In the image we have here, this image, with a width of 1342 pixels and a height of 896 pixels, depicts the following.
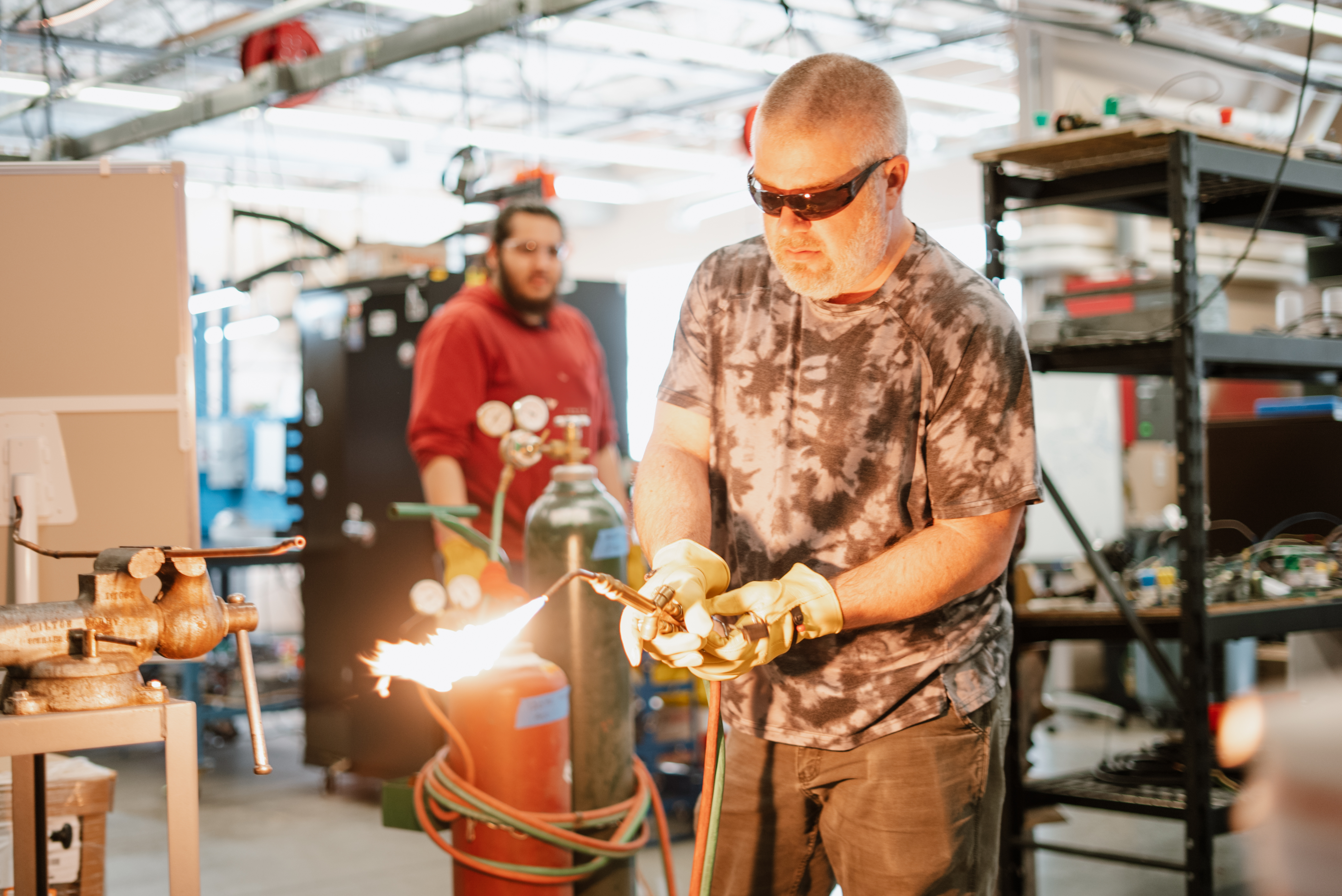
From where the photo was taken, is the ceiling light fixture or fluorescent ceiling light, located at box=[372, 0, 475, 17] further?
fluorescent ceiling light, located at box=[372, 0, 475, 17]

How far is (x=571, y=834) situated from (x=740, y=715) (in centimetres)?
108

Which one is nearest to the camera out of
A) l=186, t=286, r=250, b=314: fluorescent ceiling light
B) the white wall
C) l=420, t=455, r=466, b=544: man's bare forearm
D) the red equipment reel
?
l=420, t=455, r=466, b=544: man's bare forearm

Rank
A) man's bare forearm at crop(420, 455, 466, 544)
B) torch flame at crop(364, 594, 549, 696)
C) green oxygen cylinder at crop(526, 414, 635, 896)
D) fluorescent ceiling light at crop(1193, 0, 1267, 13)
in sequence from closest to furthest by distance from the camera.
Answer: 1. torch flame at crop(364, 594, 549, 696)
2. green oxygen cylinder at crop(526, 414, 635, 896)
3. man's bare forearm at crop(420, 455, 466, 544)
4. fluorescent ceiling light at crop(1193, 0, 1267, 13)

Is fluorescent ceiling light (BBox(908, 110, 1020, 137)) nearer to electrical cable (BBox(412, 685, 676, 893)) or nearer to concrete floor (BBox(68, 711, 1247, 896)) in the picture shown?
concrete floor (BBox(68, 711, 1247, 896))

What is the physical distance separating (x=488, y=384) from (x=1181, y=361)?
2.21 metres

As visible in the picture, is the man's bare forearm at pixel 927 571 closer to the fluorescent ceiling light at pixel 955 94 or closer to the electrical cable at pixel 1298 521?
the electrical cable at pixel 1298 521

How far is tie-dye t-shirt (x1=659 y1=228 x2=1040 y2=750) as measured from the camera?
1.68 metres

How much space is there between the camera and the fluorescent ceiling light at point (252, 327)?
417 inches

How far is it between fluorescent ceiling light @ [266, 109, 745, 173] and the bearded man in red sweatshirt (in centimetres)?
511

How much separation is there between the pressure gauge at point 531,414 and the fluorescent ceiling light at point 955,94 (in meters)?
7.58

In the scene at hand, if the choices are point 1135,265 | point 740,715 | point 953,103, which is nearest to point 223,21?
point 953,103

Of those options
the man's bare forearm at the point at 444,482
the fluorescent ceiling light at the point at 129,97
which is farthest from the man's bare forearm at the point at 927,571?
the fluorescent ceiling light at the point at 129,97

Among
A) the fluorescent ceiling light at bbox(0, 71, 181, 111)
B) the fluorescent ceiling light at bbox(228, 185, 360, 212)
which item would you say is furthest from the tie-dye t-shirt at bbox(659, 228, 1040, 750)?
the fluorescent ceiling light at bbox(228, 185, 360, 212)

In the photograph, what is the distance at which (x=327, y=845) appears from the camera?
4.68 m
